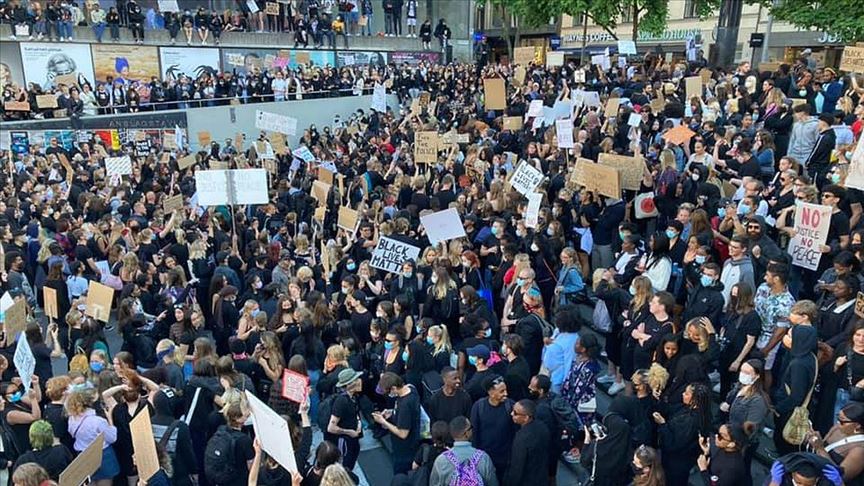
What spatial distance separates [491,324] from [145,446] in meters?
3.85

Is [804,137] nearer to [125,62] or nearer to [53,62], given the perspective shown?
[125,62]

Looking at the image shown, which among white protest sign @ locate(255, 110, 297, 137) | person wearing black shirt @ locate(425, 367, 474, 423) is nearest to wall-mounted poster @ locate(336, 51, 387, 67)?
white protest sign @ locate(255, 110, 297, 137)

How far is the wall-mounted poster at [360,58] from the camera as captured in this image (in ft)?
117

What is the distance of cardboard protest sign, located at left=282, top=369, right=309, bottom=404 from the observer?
578 cm

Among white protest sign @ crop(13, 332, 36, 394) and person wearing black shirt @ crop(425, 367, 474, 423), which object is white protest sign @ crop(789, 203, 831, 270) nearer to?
person wearing black shirt @ crop(425, 367, 474, 423)

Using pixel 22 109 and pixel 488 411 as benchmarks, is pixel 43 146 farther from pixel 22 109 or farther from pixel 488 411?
pixel 488 411

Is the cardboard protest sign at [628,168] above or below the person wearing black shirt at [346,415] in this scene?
above

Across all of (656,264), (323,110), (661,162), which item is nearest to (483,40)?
(323,110)

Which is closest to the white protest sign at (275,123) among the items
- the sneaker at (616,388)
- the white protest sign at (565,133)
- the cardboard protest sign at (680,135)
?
the white protest sign at (565,133)

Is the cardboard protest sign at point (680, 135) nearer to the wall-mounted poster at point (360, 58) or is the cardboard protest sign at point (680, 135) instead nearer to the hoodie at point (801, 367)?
the hoodie at point (801, 367)

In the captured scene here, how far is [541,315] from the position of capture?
7.38 metres

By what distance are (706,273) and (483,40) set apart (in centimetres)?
4363

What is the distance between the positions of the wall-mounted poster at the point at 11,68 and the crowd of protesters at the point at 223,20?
698mm

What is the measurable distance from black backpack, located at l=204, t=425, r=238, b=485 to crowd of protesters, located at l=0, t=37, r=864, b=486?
16mm
